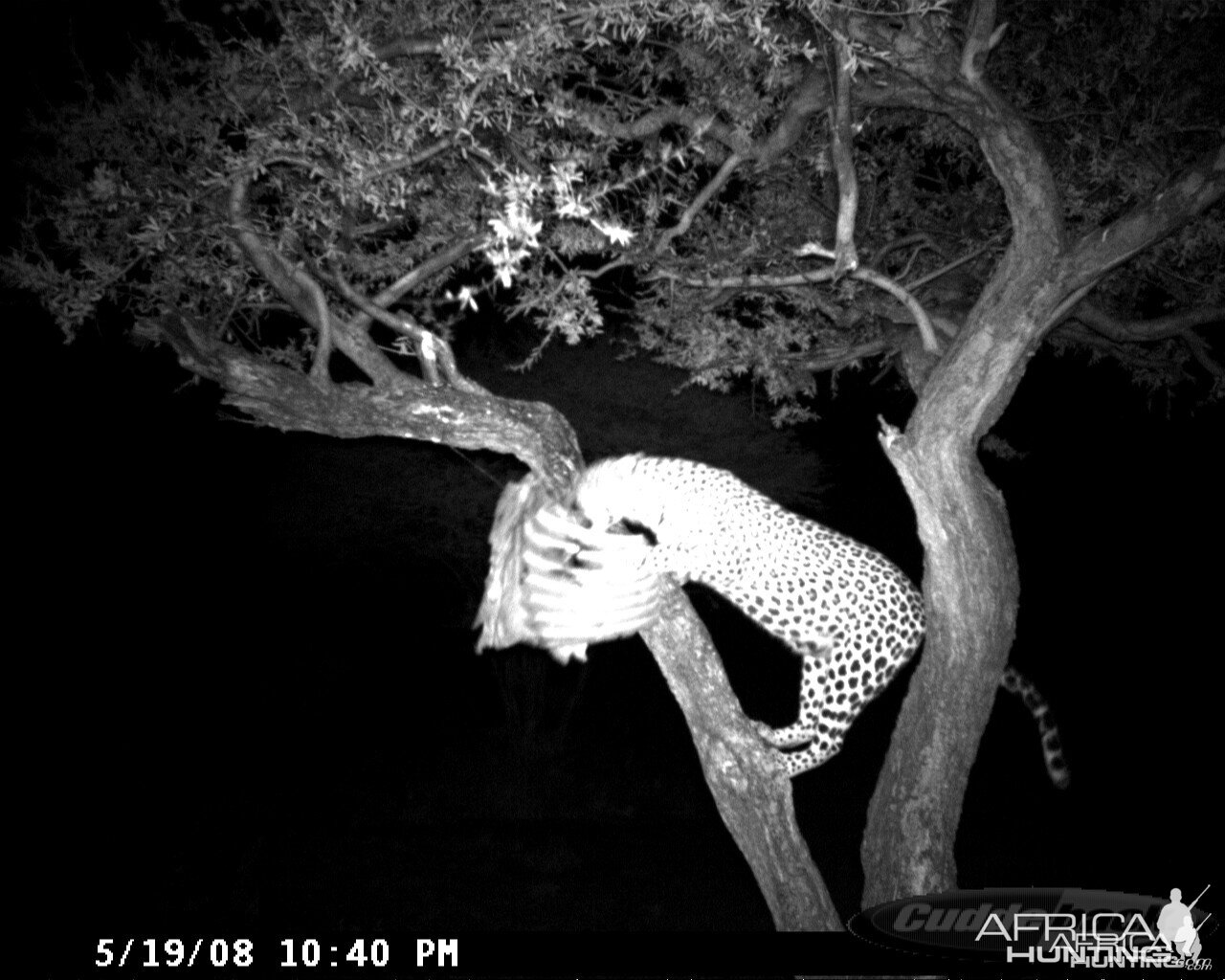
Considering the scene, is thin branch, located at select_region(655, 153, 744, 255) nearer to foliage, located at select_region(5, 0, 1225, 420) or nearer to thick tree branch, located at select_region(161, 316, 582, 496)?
foliage, located at select_region(5, 0, 1225, 420)

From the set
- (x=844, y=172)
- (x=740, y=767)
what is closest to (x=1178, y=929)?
(x=740, y=767)

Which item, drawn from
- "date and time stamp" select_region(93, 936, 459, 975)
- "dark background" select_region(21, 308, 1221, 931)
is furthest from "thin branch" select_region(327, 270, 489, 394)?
"dark background" select_region(21, 308, 1221, 931)

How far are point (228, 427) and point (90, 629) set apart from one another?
5.78 ft

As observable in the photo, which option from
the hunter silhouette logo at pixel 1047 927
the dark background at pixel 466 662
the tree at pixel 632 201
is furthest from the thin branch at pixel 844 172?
the dark background at pixel 466 662

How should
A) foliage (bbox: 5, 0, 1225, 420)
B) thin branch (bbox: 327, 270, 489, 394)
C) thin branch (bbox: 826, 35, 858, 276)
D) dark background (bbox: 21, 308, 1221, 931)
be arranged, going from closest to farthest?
foliage (bbox: 5, 0, 1225, 420)
thin branch (bbox: 826, 35, 858, 276)
thin branch (bbox: 327, 270, 489, 394)
dark background (bbox: 21, 308, 1221, 931)

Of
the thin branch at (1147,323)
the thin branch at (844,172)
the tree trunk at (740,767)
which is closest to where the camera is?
the thin branch at (844,172)

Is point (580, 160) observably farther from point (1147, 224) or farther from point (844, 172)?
point (1147, 224)

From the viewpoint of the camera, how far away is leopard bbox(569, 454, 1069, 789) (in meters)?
3.46

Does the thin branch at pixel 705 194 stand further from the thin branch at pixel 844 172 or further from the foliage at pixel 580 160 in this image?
the thin branch at pixel 844 172

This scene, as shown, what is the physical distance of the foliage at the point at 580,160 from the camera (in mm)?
2861

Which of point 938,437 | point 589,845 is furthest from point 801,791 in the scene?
point 938,437

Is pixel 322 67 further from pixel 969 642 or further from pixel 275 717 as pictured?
pixel 275 717

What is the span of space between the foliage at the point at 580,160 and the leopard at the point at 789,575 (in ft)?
2.04

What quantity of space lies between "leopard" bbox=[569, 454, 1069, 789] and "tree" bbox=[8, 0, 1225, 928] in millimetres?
182
